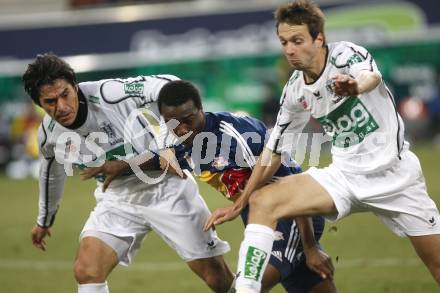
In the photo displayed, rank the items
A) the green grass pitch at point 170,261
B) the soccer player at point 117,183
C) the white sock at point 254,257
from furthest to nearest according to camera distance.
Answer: the green grass pitch at point 170,261
the soccer player at point 117,183
the white sock at point 254,257

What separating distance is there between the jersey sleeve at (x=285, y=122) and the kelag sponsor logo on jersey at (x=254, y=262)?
33.7 inches

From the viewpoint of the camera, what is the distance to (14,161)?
21.1 metres

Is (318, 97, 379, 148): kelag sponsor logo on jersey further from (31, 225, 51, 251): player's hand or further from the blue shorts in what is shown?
(31, 225, 51, 251): player's hand

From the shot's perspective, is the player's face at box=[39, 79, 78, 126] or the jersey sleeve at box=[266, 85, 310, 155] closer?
the jersey sleeve at box=[266, 85, 310, 155]

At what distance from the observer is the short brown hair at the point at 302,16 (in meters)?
5.54

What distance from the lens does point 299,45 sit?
18.1 feet

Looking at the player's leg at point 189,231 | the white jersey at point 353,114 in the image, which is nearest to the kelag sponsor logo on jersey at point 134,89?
the player's leg at point 189,231

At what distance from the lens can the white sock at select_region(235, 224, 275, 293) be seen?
5168 millimetres

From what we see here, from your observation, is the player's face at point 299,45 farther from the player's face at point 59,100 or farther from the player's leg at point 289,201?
the player's face at point 59,100

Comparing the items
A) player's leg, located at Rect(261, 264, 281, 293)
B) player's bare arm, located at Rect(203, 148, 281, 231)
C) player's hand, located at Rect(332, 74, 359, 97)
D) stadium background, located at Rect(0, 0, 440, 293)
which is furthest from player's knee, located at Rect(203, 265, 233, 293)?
stadium background, located at Rect(0, 0, 440, 293)

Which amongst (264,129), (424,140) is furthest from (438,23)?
(264,129)

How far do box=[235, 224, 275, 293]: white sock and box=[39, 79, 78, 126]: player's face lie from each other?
1785 mm

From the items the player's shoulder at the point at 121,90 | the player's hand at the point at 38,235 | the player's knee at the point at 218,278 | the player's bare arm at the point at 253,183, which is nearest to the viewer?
the player's bare arm at the point at 253,183

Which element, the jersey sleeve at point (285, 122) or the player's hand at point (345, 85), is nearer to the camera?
the player's hand at point (345, 85)
